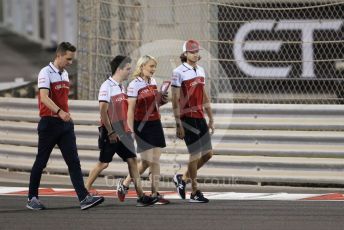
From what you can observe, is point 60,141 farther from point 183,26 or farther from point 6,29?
point 6,29

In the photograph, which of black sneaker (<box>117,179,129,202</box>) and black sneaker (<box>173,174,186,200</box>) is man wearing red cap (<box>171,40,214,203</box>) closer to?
black sneaker (<box>173,174,186,200</box>)

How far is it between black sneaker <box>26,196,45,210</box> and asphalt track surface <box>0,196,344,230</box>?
0.25ft

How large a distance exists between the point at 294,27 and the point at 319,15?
42.5 inches

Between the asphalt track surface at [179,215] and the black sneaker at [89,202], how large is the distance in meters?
0.06

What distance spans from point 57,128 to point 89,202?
31.5 inches

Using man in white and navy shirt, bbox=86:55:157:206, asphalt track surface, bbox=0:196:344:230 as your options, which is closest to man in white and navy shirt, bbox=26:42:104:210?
asphalt track surface, bbox=0:196:344:230

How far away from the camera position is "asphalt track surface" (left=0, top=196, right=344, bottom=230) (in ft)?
35.8

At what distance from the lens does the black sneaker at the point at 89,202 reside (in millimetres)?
12109

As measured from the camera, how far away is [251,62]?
14648 mm

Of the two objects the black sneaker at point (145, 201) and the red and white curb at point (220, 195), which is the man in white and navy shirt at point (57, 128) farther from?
the red and white curb at point (220, 195)

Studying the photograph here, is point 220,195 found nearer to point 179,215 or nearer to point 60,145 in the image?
point 179,215

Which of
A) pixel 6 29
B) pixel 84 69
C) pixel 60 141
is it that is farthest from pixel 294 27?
pixel 6 29

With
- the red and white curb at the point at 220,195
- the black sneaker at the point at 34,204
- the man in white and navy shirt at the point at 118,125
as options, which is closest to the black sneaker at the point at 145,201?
Answer: the man in white and navy shirt at the point at 118,125

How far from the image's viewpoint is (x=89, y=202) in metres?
12.1
